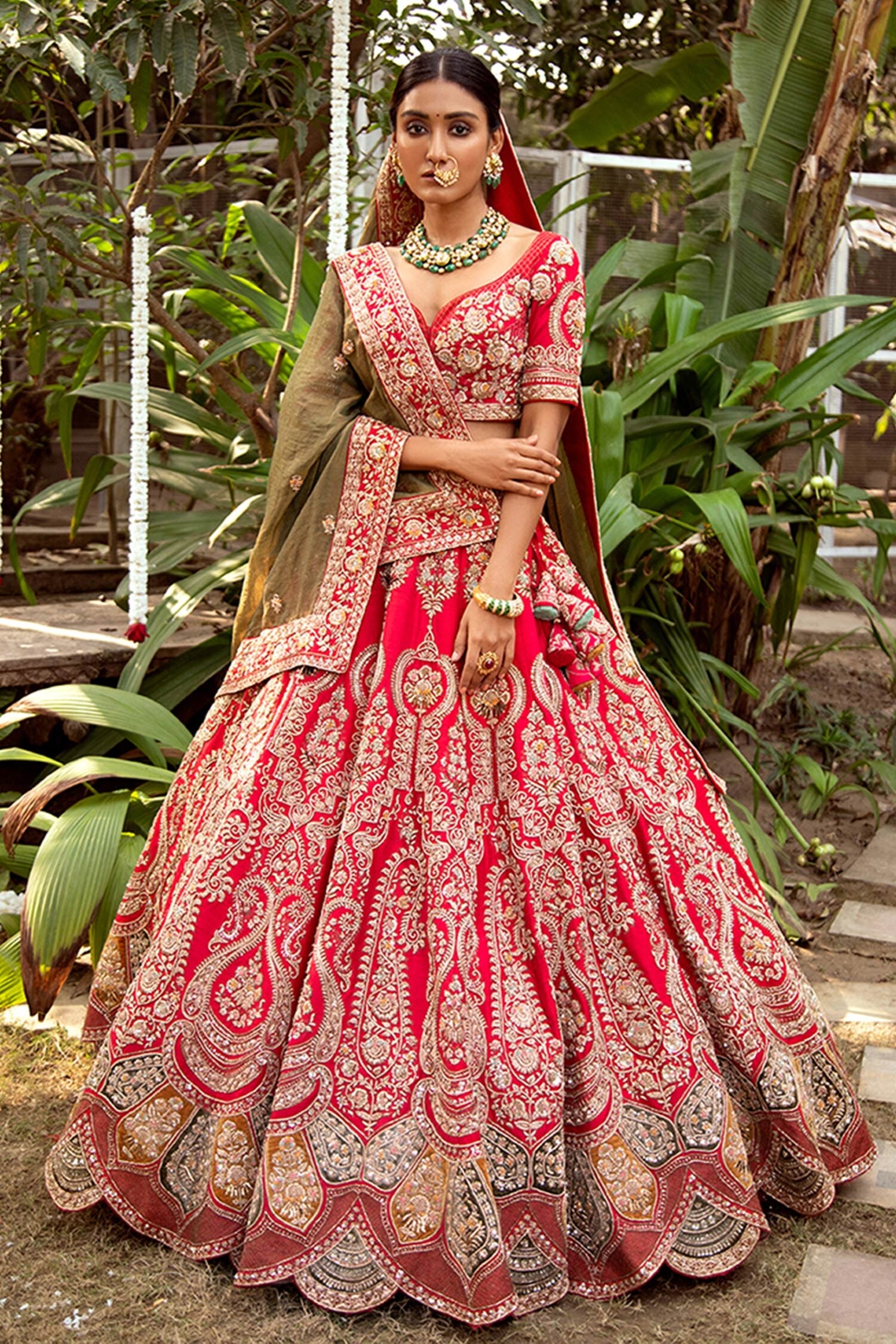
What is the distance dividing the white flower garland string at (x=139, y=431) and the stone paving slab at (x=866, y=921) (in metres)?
1.81

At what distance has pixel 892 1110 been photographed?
262 cm

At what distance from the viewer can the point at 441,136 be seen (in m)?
2.15

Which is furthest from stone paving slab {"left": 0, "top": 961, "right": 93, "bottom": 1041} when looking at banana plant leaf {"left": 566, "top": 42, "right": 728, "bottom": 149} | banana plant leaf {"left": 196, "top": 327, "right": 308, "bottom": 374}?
banana plant leaf {"left": 566, "top": 42, "right": 728, "bottom": 149}

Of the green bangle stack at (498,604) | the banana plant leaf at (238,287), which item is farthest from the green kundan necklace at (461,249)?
the banana plant leaf at (238,287)

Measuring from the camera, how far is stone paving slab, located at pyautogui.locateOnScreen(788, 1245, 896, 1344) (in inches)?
77.3

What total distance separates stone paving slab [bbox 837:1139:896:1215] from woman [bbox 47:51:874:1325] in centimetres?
4

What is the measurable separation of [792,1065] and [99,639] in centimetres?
217

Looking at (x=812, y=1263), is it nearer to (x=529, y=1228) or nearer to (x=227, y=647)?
(x=529, y=1228)

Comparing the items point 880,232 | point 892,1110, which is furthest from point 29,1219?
point 880,232

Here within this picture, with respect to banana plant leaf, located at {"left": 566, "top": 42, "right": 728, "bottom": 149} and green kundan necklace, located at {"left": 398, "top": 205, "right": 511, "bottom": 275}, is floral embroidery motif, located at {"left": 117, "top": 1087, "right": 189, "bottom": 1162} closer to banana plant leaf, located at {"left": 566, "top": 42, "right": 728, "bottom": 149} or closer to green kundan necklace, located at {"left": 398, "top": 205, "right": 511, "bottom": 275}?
green kundan necklace, located at {"left": 398, "top": 205, "right": 511, "bottom": 275}

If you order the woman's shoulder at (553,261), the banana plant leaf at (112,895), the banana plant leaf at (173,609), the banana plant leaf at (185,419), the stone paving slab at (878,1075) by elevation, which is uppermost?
the woman's shoulder at (553,261)

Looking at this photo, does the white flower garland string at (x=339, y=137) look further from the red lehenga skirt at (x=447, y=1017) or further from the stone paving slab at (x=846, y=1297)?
the stone paving slab at (x=846, y=1297)

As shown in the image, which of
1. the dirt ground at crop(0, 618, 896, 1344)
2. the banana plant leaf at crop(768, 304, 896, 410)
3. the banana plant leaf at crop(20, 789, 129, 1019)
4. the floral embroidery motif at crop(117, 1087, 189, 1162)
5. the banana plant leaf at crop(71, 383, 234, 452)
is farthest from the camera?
the banana plant leaf at crop(71, 383, 234, 452)

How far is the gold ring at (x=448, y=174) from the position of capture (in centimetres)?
216
